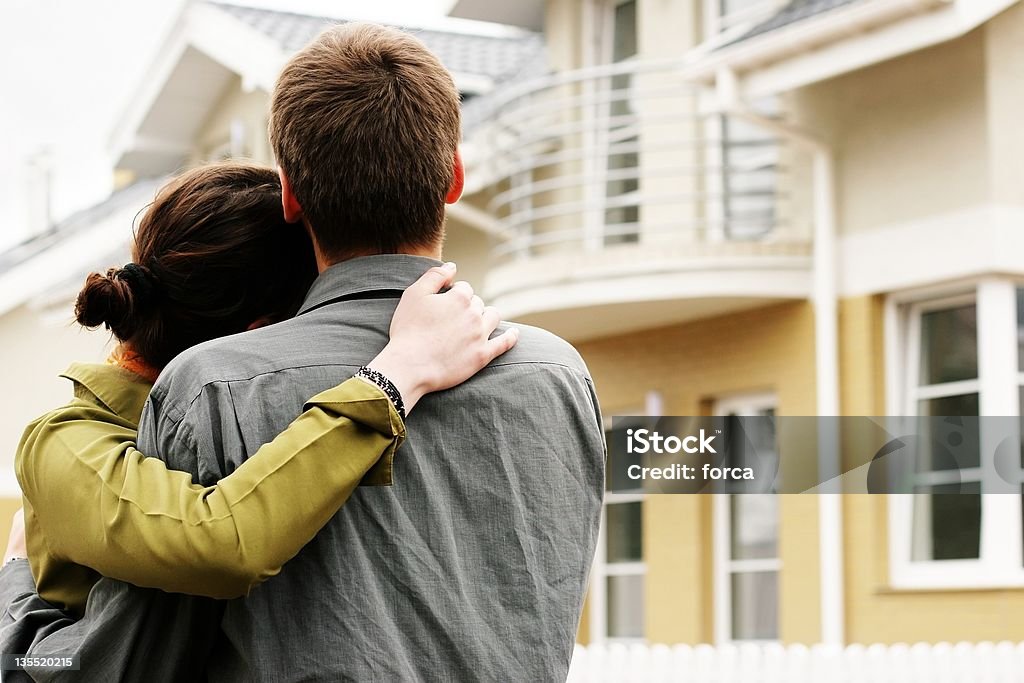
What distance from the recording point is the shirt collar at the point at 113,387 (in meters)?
1.45

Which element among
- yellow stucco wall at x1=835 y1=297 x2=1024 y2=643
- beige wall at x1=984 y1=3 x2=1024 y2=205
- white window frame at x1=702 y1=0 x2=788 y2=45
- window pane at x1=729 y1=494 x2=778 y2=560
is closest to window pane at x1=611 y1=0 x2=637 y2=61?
white window frame at x1=702 y1=0 x2=788 y2=45

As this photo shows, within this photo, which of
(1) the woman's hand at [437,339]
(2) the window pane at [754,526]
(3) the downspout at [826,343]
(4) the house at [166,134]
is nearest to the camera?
(1) the woman's hand at [437,339]

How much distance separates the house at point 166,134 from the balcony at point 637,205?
3187 mm

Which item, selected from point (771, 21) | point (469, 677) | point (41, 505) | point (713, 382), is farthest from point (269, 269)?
point (713, 382)

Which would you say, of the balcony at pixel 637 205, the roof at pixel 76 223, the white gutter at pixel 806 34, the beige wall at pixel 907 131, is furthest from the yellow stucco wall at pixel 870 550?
the roof at pixel 76 223

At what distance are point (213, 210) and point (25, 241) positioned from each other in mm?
17160

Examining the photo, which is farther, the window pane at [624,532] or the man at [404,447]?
the window pane at [624,532]

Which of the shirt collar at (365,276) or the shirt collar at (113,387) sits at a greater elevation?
the shirt collar at (365,276)

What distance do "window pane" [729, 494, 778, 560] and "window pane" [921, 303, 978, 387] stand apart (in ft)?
4.42

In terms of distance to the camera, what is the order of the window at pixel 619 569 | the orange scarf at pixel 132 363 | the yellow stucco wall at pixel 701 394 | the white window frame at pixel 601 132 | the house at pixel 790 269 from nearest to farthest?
the orange scarf at pixel 132 363 < the house at pixel 790 269 < the yellow stucco wall at pixel 701 394 < the white window frame at pixel 601 132 < the window at pixel 619 569

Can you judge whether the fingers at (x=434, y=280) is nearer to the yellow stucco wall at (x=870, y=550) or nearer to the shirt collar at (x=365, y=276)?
the shirt collar at (x=365, y=276)

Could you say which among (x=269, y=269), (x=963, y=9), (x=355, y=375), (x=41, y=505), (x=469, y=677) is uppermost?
(x=963, y=9)

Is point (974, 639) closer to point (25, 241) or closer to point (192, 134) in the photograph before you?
point (192, 134)

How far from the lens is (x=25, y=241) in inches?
699
